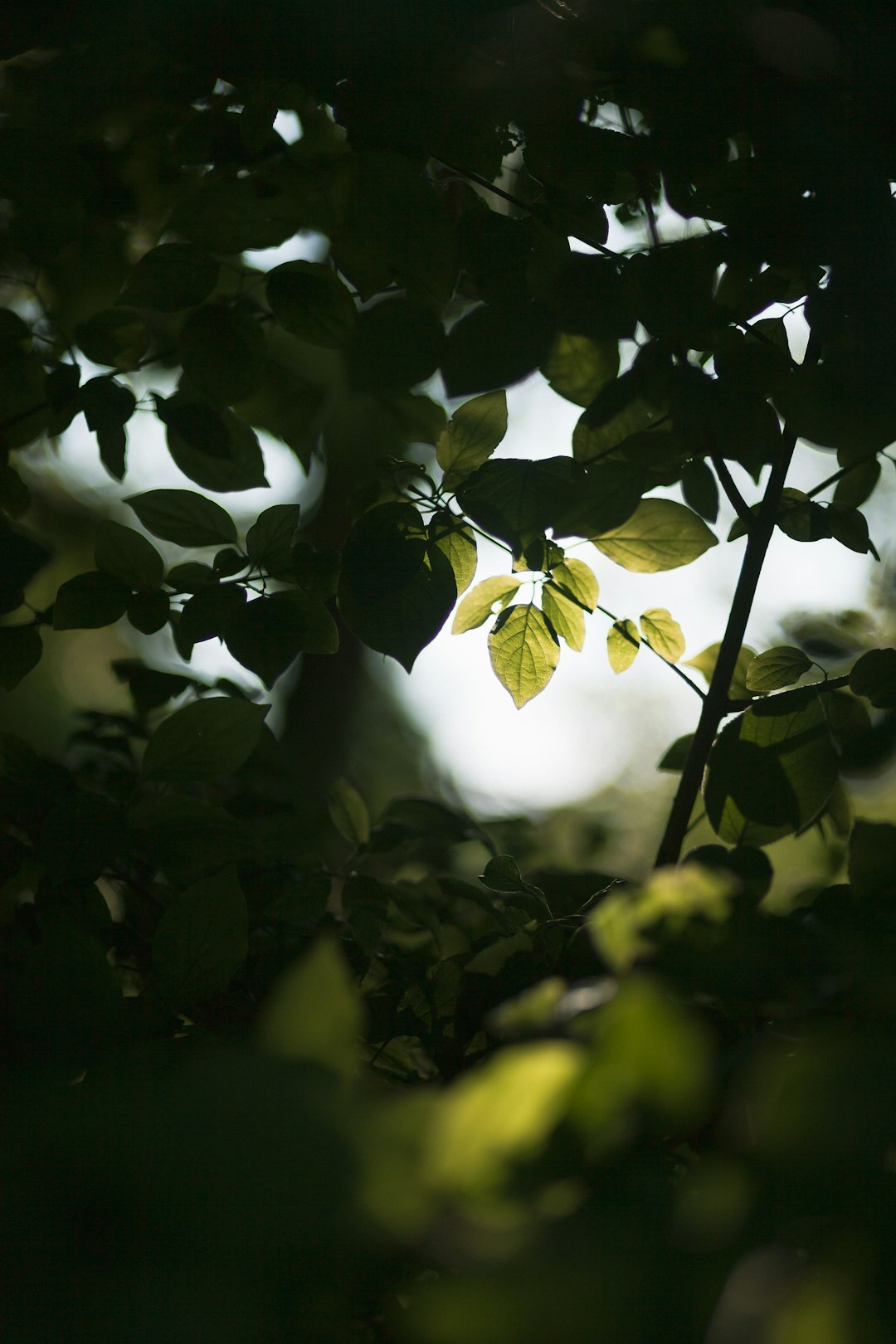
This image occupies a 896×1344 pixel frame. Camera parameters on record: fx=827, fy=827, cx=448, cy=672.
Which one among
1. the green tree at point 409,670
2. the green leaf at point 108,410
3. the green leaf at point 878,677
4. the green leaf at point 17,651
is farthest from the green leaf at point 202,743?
the green leaf at point 878,677

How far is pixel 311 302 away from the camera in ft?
2.35

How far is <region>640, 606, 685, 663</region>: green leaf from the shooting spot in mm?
791

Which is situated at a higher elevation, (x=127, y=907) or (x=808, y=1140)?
(x=808, y=1140)

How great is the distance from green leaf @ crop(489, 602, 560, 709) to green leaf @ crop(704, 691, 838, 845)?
158 millimetres

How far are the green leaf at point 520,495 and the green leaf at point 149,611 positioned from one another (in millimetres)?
282

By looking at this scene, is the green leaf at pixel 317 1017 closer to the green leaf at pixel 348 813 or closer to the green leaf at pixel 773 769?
the green leaf at pixel 773 769

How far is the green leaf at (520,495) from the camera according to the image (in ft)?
1.97

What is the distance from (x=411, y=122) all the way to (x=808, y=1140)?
2.03 feet

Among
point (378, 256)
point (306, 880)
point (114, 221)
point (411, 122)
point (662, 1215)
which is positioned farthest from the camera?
point (114, 221)

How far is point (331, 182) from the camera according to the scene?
0.76 meters

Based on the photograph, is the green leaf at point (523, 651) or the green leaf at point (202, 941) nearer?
the green leaf at point (202, 941)

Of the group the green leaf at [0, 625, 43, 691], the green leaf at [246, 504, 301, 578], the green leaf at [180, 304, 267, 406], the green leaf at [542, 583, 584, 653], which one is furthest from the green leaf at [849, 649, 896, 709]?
the green leaf at [0, 625, 43, 691]

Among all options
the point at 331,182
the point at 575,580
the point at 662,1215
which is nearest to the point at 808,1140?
the point at 662,1215

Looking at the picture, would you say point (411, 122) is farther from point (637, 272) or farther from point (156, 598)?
point (156, 598)
